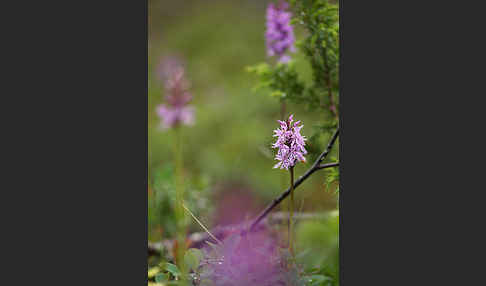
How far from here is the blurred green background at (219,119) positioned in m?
3.13

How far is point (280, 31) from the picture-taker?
93.6 inches

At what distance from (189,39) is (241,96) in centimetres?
90

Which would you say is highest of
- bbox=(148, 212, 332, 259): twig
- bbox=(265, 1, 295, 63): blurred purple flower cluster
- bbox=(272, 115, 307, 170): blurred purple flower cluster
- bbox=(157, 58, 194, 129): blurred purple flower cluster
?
bbox=(265, 1, 295, 63): blurred purple flower cluster

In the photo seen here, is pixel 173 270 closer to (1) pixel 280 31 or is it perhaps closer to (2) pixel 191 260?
(2) pixel 191 260

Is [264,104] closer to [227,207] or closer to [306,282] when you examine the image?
[227,207]

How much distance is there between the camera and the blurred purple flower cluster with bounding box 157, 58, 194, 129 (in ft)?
5.38

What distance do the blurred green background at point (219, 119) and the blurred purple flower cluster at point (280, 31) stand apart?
0.27 m

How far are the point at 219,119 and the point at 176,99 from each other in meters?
2.90

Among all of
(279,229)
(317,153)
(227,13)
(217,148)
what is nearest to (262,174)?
(217,148)

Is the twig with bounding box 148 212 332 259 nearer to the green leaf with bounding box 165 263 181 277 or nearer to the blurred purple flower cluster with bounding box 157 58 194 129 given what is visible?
Result: the green leaf with bounding box 165 263 181 277

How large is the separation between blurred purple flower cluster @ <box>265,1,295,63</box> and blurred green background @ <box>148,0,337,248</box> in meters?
0.27

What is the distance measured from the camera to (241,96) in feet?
15.8

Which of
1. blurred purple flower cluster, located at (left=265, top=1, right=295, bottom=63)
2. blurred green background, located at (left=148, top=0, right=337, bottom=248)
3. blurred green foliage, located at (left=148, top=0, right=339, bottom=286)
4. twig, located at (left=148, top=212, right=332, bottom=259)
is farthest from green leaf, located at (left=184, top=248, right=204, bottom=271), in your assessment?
blurred purple flower cluster, located at (left=265, top=1, right=295, bottom=63)

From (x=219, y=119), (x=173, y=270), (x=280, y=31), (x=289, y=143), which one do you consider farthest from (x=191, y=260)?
(x=219, y=119)
